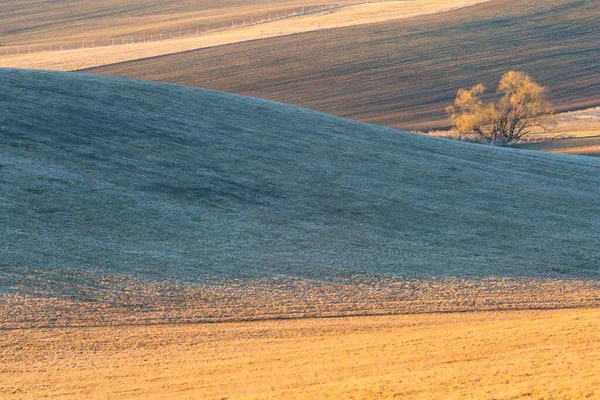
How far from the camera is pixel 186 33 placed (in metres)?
92.4

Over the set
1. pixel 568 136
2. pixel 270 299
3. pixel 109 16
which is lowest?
pixel 568 136

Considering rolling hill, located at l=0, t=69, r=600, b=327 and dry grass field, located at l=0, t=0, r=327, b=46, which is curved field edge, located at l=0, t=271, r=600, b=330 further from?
dry grass field, located at l=0, t=0, r=327, b=46

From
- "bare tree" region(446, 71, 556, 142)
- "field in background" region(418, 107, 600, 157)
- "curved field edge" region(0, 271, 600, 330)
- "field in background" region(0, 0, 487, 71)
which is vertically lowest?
"field in background" region(418, 107, 600, 157)

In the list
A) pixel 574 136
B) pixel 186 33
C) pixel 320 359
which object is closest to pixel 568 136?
pixel 574 136

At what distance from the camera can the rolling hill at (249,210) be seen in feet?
57.7

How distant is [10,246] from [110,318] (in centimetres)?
442

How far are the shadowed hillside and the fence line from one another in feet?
47.4

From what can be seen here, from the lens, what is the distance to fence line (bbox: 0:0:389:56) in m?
87.1

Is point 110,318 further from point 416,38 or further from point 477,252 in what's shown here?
point 416,38

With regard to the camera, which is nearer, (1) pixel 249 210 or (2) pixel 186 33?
(1) pixel 249 210

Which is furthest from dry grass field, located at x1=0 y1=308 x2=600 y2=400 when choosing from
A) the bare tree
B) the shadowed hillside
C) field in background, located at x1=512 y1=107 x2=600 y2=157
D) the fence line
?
the fence line

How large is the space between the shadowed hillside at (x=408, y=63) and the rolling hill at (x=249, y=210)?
25027mm

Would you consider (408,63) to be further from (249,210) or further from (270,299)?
(270,299)

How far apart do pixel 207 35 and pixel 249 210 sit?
226ft
